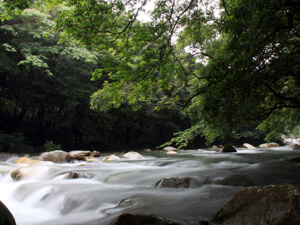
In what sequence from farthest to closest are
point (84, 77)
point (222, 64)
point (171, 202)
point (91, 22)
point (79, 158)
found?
point (84, 77) → point (79, 158) → point (222, 64) → point (91, 22) → point (171, 202)

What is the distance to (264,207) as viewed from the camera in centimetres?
250

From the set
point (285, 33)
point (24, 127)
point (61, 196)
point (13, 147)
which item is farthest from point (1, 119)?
point (285, 33)

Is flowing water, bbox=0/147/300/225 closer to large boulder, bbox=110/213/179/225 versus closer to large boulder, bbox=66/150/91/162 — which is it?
large boulder, bbox=110/213/179/225

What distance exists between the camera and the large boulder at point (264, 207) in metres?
2.30

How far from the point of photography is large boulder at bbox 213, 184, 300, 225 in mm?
2295

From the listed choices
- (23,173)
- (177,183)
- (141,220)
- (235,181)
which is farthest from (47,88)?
(141,220)

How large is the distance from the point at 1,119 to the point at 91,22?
1619 centimetres

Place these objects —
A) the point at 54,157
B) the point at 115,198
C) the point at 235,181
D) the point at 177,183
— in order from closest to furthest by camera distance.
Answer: the point at 115,198, the point at 177,183, the point at 235,181, the point at 54,157

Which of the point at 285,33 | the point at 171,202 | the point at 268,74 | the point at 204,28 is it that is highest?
the point at 204,28

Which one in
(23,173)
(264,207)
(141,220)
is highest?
(264,207)

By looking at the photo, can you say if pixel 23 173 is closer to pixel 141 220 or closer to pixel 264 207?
pixel 141 220

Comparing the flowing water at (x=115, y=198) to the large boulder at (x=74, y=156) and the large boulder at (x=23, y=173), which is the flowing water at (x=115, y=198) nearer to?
the large boulder at (x=23, y=173)

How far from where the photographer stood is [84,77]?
17797 mm

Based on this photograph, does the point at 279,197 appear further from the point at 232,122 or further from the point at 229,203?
the point at 232,122
